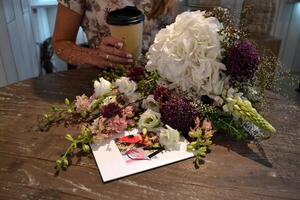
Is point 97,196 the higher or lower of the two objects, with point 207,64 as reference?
lower

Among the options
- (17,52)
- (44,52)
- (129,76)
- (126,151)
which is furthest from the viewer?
(44,52)

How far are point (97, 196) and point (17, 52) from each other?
168 cm

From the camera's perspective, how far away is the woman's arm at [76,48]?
1088 mm

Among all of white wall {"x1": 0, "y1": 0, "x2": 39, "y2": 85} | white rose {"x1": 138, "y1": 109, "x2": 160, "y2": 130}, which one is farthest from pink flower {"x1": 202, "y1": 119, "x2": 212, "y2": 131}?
white wall {"x1": 0, "y1": 0, "x2": 39, "y2": 85}

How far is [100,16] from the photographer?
1329 mm

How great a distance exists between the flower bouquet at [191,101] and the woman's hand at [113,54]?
0.23m

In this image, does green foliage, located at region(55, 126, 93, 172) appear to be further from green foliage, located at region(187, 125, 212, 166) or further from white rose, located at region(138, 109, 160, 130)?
green foliage, located at region(187, 125, 212, 166)

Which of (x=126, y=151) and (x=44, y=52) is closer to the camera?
(x=126, y=151)

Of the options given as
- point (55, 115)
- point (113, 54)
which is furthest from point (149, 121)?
point (113, 54)

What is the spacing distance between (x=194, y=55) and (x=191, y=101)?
0.39 ft

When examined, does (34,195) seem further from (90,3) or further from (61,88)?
(90,3)

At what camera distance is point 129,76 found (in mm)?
924

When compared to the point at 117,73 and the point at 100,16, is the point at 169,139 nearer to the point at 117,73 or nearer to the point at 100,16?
the point at 117,73

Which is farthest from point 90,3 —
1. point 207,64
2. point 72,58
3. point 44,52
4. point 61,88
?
point 44,52
